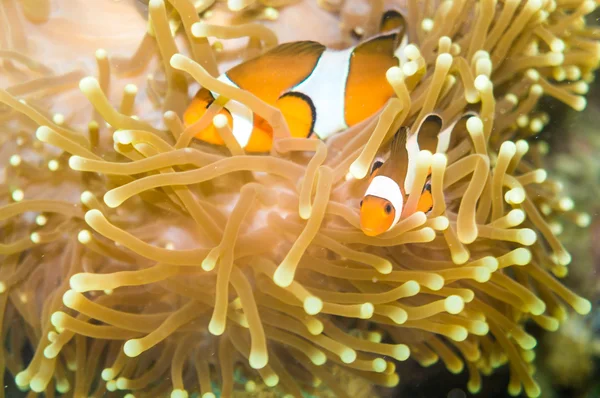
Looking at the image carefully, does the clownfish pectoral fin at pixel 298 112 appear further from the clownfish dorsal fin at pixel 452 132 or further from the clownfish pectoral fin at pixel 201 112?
the clownfish dorsal fin at pixel 452 132

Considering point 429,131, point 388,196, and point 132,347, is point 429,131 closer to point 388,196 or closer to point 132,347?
point 388,196

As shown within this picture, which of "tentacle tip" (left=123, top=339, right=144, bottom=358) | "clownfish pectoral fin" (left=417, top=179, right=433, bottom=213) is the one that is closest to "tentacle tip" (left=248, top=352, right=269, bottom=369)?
"tentacle tip" (left=123, top=339, right=144, bottom=358)

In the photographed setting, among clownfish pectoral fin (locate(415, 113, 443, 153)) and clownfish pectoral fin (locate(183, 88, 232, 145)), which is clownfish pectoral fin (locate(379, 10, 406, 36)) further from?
clownfish pectoral fin (locate(183, 88, 232, 145))

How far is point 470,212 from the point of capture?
0.83 meters

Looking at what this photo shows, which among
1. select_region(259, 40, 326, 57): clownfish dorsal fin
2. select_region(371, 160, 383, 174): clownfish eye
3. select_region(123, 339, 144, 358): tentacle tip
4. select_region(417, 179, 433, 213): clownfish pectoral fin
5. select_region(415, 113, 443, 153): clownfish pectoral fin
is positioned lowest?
select_region(123, 339, 144, 358): tentacle tip

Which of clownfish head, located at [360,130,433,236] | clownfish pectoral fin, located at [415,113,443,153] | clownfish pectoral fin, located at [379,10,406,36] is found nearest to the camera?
clownfish head, located at [360,130,433,236]

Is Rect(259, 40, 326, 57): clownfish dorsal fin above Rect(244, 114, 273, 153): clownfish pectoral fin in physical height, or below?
above

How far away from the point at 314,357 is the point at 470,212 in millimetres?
427

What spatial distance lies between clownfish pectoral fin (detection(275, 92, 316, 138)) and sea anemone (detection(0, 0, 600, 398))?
2.2 inches

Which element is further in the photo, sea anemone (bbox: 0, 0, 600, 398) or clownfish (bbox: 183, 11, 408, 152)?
clownfish (bbox: 183, 11, 408, 152)

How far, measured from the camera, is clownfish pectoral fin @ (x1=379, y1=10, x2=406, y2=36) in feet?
3.63

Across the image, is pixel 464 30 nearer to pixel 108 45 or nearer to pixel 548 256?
pixel 548 256

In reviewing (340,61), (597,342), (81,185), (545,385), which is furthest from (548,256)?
(81,185)

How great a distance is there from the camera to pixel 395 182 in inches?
34.2
